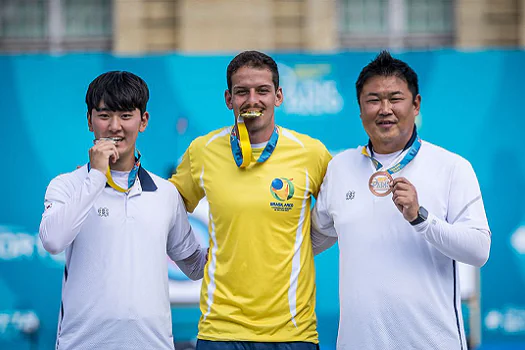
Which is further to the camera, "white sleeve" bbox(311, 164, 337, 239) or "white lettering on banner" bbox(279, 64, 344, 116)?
"white lettering on banner" bbox(279, 64, 344, 116)

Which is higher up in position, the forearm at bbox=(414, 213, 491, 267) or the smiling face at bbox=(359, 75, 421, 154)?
the smiling face at bbox=(359, 75, 421, 154)

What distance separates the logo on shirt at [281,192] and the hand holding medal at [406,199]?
59cm

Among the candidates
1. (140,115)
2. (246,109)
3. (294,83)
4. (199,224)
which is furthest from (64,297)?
(294,83)

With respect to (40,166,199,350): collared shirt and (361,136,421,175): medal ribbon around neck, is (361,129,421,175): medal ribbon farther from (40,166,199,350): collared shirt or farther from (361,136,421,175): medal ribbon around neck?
(40,166,199,350): collared shirt

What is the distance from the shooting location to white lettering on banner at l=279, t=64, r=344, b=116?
5742mm

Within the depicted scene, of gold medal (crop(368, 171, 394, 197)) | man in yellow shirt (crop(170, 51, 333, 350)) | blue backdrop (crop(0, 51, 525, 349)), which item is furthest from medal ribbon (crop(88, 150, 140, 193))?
blue backdrop (crop(0, 51, 525, 349))

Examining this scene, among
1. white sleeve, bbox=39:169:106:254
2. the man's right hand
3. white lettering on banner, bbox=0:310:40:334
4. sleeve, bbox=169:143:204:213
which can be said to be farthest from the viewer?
white lettering on banner, bbox=0:310:40:334

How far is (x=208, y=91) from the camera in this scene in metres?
5.78

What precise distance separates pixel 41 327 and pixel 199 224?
1.43 meters

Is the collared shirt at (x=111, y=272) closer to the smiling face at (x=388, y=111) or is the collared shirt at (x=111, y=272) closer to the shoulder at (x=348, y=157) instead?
the shoulder at (x=348, y=157)

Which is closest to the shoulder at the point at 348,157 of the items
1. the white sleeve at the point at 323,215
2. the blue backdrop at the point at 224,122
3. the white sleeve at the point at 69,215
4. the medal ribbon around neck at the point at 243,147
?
the white sleeve at the point at 323,215

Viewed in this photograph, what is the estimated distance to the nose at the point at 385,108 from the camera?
133 inches

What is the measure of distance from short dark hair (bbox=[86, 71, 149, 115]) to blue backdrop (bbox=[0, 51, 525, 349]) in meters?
2.30

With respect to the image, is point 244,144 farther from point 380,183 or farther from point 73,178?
point 73,178
